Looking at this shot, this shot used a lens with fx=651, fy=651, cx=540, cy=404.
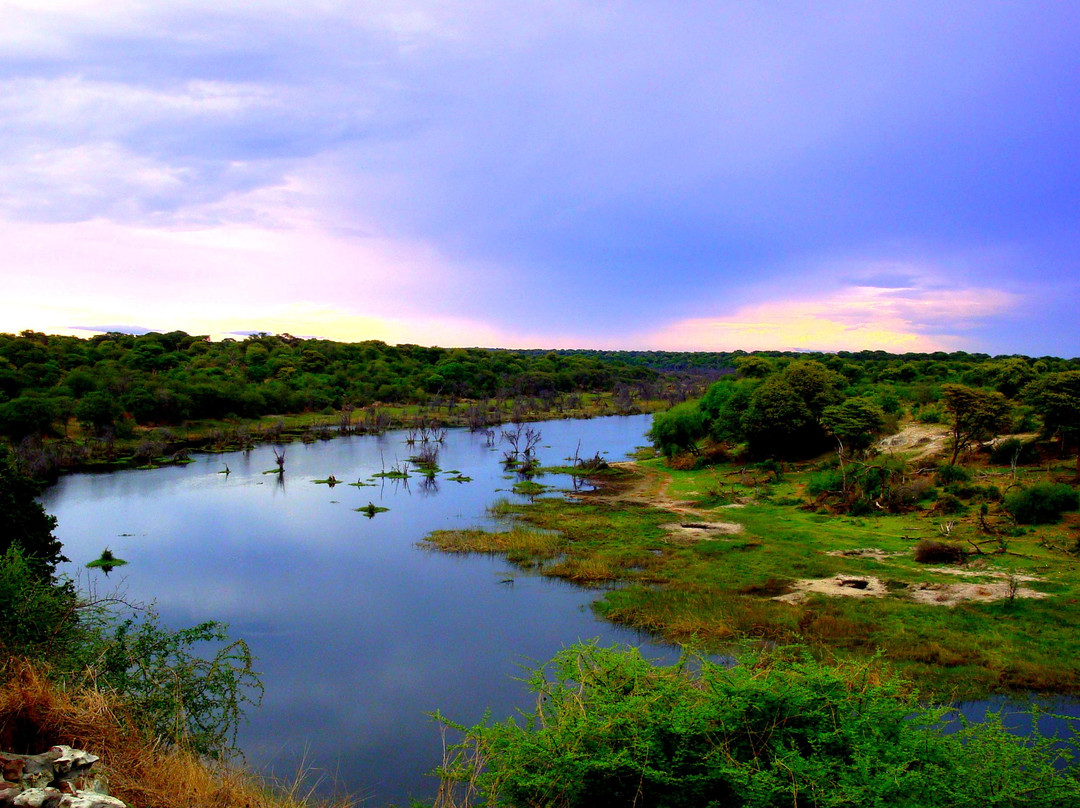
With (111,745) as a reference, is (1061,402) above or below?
above

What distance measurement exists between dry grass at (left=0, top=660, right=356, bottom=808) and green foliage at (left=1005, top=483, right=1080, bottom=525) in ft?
70.8

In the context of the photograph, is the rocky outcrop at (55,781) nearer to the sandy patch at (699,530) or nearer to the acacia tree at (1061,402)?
the sandy patch at (699,530)

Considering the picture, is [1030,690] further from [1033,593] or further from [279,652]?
[279,652]

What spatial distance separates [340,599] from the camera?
18.6 meters

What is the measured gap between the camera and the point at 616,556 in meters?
21.2

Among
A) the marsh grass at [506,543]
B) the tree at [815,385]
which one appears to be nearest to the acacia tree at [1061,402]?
the tree at [815,385]

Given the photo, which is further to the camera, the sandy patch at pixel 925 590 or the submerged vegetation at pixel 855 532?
the sandy patch at pixel 925 590

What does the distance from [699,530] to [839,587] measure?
751cm

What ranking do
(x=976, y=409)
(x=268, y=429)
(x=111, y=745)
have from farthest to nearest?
(x=268, y=429) < (x=976, y=409) < (x=111, y=745)

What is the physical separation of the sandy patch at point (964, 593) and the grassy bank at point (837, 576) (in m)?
0.04

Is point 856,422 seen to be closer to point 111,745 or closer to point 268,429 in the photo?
point 111,745

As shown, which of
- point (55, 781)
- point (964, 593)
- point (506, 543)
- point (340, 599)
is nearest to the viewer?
point (55, 781)

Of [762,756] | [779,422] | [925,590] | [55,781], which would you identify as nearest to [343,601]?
[55,781]

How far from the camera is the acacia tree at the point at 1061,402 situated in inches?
911
